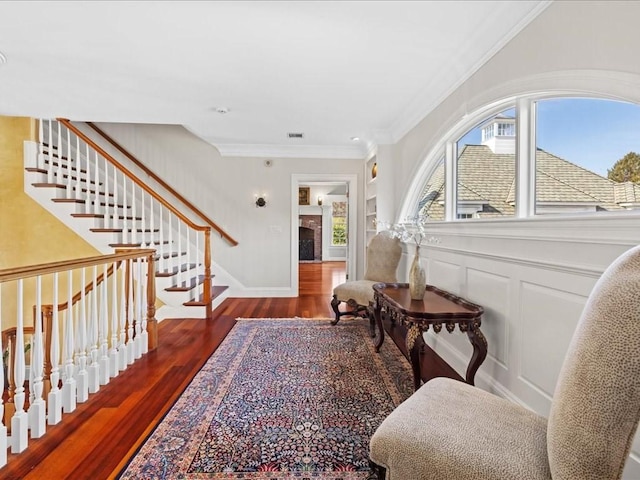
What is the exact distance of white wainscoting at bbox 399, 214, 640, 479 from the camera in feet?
4.65

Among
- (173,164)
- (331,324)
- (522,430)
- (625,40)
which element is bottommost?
(331,324)

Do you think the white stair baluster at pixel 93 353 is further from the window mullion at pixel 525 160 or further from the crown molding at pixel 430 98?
the crown molding at pixel 430 98

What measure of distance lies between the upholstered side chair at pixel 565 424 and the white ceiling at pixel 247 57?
1.75 meters

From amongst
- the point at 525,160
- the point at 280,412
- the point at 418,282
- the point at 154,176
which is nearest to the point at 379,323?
the point at 418,282

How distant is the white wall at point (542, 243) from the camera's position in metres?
1.33

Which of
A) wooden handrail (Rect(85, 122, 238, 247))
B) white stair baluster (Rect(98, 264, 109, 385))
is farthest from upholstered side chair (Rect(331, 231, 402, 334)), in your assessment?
wooden handrail (Rect(85, 122, 238, 247))

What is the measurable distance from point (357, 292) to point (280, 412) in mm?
1636

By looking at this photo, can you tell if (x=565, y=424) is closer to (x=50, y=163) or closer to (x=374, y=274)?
(x=374, y=274)

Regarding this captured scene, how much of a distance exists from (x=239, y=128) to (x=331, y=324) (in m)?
2.80

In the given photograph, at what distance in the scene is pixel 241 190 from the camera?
5.34 m

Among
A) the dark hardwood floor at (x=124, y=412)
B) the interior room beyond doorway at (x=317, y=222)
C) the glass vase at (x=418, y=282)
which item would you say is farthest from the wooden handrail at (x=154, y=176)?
the interior room beyond doorway at (x=317, y=222)

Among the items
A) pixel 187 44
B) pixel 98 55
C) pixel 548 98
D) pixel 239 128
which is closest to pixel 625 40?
pixel 548 98

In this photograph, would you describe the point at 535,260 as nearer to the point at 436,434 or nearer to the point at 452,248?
the point at 452,248

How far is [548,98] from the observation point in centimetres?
184
